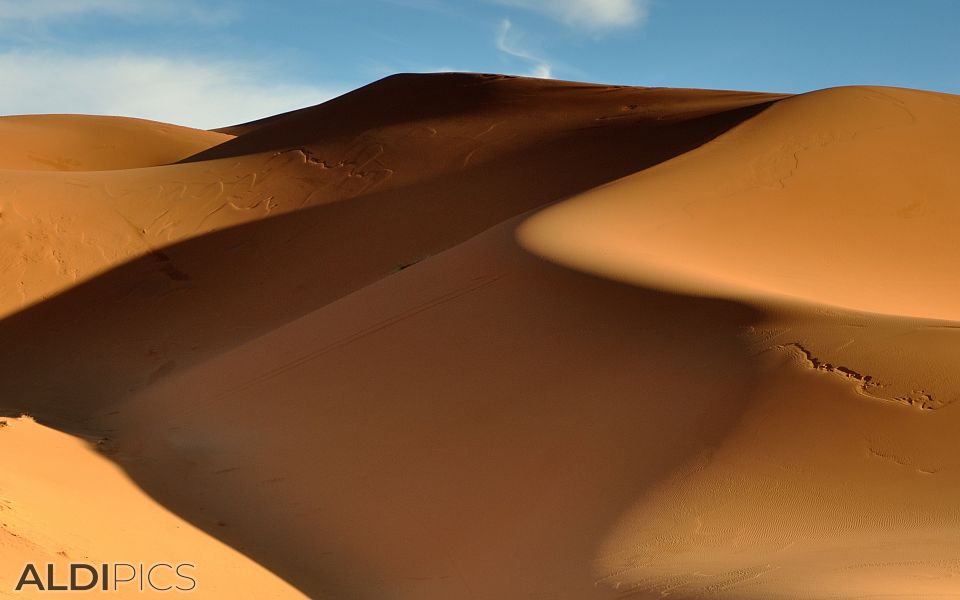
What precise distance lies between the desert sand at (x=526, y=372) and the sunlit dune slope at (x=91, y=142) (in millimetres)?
14196

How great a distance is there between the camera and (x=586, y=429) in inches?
264

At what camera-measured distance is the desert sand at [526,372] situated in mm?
5367

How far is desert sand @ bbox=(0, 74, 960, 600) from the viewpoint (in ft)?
17.6

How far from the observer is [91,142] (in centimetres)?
3225

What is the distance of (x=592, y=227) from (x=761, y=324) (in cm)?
363

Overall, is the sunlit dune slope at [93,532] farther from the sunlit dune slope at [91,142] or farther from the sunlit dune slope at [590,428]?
the sunlit dune slope at [91,142]

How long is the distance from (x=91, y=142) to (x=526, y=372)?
2855 centimetres

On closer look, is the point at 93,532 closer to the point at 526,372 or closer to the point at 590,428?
the point at 590,428

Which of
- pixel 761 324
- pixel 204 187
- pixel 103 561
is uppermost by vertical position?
pixel 204 187

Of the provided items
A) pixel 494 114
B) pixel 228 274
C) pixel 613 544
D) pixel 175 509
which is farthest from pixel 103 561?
pixel 494 114

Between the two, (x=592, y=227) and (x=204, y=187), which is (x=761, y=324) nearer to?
(x=592, y=227)

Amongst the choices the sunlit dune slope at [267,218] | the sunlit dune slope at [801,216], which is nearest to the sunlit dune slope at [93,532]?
the sunlit dune slope at [267,218]

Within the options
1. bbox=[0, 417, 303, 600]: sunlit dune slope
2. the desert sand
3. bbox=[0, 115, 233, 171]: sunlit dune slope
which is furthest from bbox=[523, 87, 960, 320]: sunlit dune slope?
bbox=[0, 115, 233, 171]: sunlit dune slope

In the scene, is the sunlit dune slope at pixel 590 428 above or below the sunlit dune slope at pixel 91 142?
below
